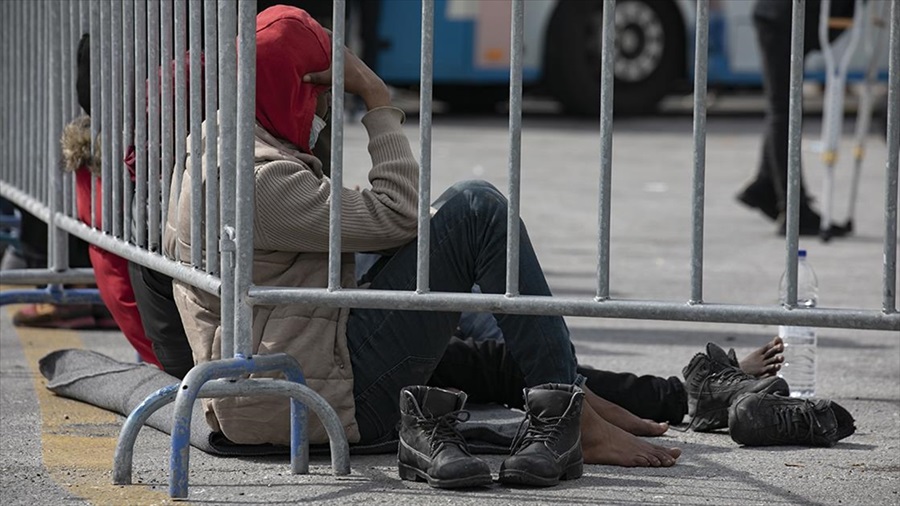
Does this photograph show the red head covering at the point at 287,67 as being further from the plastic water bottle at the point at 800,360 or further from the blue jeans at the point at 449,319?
the plastic water bottle at the point at 800,360

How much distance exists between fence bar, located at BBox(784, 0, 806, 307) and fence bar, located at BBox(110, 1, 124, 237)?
1833mm

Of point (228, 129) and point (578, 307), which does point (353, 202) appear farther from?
point (578, 307)

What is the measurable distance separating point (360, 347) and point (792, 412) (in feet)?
3.65

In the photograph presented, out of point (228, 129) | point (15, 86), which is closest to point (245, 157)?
point (228, 129)

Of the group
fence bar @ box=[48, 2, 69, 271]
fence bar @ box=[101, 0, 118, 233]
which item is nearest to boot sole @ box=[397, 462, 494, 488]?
fence bar @ box=[101, 0, 118, 233]

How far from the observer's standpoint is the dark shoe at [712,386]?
13.5ft

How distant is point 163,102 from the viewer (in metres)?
3.76

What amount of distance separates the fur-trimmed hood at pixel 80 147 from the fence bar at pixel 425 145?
142cm

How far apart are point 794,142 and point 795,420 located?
1.00 metres

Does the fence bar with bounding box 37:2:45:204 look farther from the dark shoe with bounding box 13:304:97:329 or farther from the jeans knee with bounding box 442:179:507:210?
the jeans knee with bounding box 442:179:507:210

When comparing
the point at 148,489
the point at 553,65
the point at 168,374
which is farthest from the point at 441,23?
the point at 148,489

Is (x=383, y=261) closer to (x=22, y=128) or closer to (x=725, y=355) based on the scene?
(x=725, y=355)

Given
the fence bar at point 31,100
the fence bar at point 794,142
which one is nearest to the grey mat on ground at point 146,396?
the fence bar at point 31,100

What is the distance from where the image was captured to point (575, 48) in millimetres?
14539
